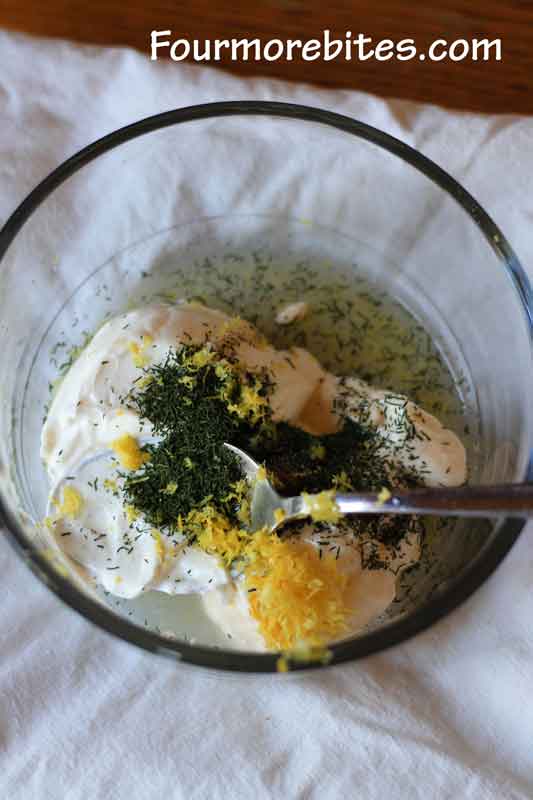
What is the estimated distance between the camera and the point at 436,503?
0.97 metres

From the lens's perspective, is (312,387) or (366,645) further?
(312,387)

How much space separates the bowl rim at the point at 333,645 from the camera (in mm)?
991

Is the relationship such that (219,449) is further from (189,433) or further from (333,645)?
(333,645)

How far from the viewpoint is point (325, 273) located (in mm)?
1429

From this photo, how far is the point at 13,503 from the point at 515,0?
1107 mm

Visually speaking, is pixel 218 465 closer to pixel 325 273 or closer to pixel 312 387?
pixel 312 387

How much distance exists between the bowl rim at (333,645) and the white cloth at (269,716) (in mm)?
181

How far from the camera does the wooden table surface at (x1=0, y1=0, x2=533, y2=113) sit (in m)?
1.45

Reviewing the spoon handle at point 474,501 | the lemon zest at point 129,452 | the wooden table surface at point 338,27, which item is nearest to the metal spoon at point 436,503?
the spoon handle at point 474,501

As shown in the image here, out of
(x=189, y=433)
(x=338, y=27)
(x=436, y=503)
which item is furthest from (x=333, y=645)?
(x=338, y=27)

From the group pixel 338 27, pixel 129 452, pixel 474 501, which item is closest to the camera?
pixel 474 501

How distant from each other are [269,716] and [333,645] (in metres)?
0.28

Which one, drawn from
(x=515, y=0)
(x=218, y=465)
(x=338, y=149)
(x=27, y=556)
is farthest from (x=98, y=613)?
(x=515, y=0)

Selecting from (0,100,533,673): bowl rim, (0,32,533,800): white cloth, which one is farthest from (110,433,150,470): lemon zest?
(0,32,533,800): white cloth
